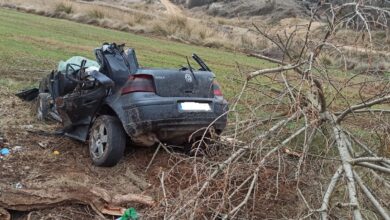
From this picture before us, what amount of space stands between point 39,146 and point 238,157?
3.12m

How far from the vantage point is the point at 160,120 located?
19.9 ft

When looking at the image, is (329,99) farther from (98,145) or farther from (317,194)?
(98,145)

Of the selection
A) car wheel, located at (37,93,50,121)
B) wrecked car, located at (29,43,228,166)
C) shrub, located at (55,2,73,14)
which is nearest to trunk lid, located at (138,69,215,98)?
wrecked car, located at (29,43,228,166)

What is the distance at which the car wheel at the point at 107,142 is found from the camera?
616 centimetres

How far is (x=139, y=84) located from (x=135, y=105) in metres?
0.25

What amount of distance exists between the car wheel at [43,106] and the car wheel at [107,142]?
5.82 feet

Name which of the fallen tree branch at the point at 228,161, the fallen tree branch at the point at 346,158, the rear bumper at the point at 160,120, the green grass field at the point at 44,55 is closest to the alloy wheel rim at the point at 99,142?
the rear bumper at the point at 160,120

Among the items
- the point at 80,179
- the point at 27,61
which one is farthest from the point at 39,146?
the point at 27,61

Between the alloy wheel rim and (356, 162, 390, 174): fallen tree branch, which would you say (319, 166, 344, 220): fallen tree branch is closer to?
(356, 162, 390, 174): fallen tree branch

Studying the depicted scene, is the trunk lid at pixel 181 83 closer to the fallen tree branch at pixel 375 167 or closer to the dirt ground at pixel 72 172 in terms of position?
the dirt ground at pixel 72 172

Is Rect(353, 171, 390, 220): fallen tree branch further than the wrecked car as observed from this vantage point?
No

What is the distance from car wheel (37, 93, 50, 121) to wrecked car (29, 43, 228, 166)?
121cm

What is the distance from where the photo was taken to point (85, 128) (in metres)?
6.84

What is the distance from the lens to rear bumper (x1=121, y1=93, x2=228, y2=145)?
602 cm
